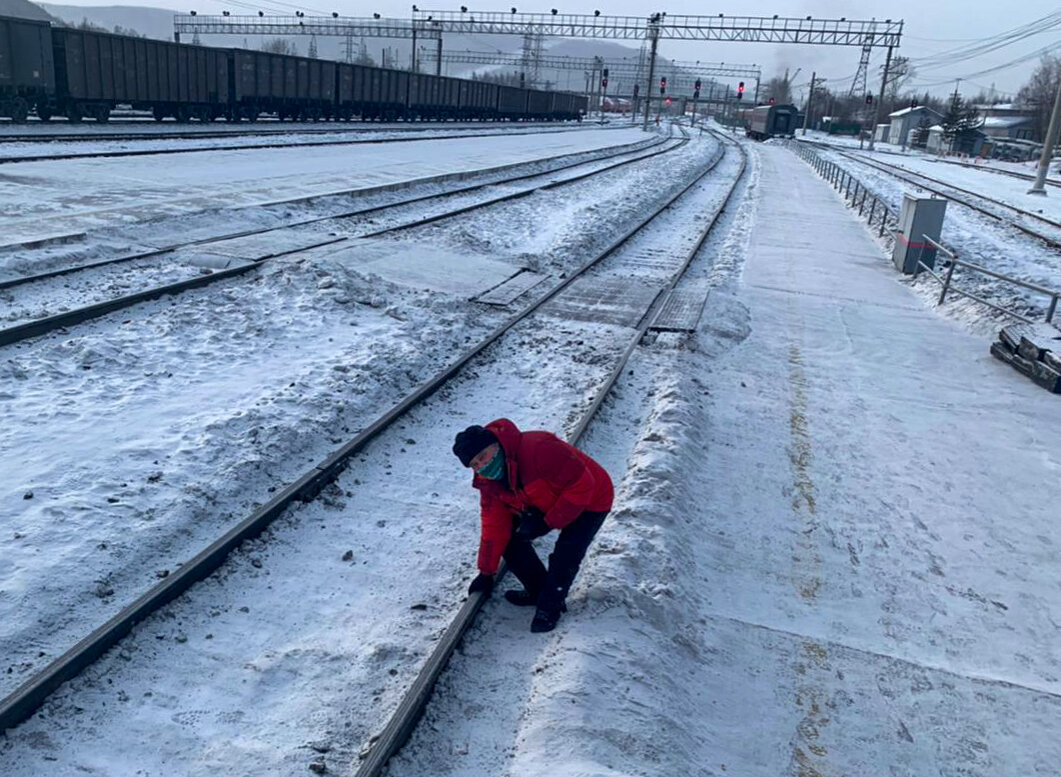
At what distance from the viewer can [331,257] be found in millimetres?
12945

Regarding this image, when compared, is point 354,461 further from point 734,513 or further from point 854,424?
point 854,424

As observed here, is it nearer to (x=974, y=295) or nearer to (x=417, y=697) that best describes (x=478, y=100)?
(x=974, y=295)

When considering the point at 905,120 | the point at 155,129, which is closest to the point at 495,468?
the point at 155,129

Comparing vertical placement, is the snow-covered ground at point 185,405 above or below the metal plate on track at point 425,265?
below

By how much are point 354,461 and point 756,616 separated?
10.6ft

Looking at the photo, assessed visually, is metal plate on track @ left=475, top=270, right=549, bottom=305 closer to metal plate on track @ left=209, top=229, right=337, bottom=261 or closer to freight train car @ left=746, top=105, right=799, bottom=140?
metal plate on track @ left=209, top=229, right=337, bottom=261

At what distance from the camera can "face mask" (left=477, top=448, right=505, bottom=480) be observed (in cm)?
434

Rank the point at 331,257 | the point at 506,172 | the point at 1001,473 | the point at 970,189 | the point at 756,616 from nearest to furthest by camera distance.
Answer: the point at 756,616 < the point at 1001,473 < the point at 331,257 < the point at 506,172 < the point at 970,189

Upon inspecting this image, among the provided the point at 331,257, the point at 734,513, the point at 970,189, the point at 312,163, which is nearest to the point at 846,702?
the point at 734,513

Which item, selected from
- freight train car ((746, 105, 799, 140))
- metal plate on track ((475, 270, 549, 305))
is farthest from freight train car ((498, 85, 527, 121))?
metal plate on track ((475, 270, 549, 305))

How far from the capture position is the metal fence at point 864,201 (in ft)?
69.4

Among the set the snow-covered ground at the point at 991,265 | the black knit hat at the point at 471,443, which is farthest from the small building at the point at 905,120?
the black knit hat at the point at 471,443

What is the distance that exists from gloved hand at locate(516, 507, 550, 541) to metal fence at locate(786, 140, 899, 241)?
16.5 meters

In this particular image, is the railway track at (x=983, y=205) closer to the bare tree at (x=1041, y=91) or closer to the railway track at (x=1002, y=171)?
the railway track at (x=1002, y=171)
